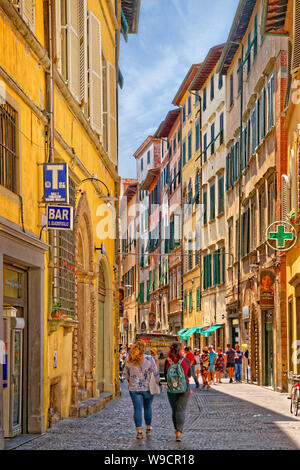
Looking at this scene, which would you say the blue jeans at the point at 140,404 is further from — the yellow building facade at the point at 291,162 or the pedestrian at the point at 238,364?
the pedestrian at the point at 238,364

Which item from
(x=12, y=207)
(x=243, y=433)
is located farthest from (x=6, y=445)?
(x=243, y=433)

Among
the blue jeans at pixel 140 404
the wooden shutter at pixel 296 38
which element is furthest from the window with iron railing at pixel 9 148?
the wooden shutter at pixel 296 38

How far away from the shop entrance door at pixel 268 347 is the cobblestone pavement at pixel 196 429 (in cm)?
672

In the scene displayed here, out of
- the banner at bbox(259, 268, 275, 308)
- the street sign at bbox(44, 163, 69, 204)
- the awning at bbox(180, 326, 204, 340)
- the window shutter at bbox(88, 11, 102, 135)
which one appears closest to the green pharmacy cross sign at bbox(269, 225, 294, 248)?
the banner at bbox(259, 268, 275, 308)

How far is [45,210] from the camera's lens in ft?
48.9

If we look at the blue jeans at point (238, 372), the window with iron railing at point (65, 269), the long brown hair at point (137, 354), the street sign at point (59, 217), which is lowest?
the blue jeans at point (238, 372)

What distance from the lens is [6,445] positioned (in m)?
12.3

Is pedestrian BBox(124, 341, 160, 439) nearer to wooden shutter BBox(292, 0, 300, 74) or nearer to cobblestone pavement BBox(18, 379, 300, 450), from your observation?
cobblestone pavement BBox(18, 379, 300, 450)

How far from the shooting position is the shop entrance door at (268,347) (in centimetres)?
3017

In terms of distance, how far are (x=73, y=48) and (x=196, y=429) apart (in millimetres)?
7868

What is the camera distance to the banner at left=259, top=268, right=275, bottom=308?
92.1 feet

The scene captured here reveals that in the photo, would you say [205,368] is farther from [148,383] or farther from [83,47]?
[148,383]
